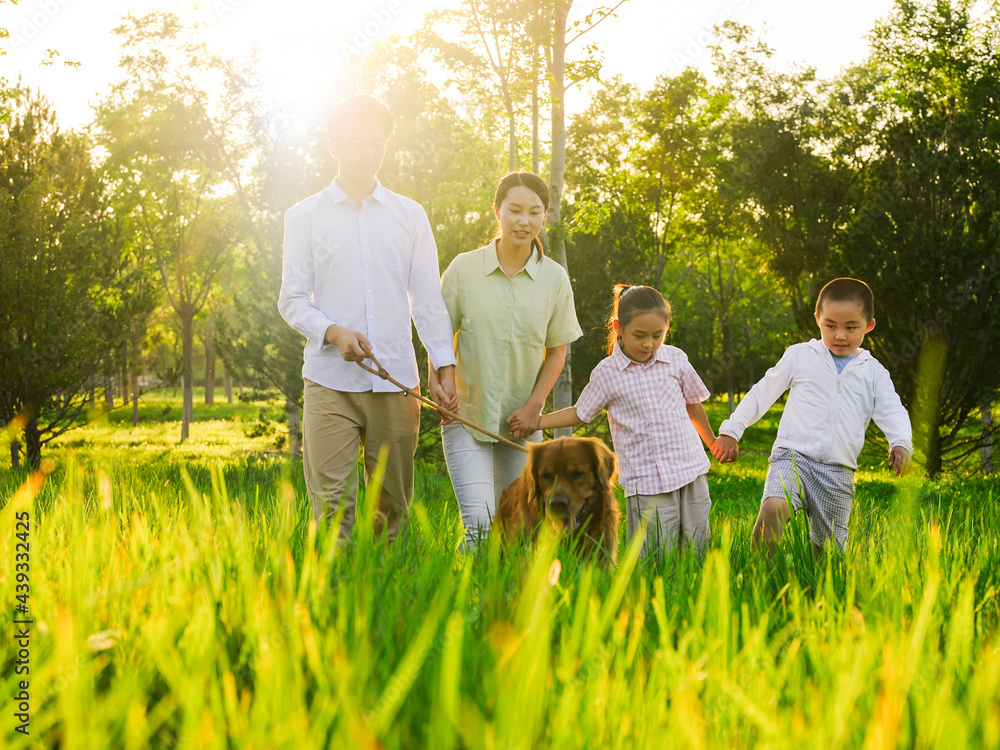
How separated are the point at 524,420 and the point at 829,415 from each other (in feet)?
5.48

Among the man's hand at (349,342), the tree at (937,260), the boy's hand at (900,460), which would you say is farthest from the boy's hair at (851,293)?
the tree at (937,260)

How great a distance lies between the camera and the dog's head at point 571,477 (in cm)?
372

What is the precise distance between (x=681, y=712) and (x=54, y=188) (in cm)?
1389

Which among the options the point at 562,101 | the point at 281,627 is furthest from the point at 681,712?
the point at 562,101

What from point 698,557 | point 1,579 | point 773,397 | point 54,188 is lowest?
point 698,557

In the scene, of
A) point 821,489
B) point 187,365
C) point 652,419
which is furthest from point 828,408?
point 187,365

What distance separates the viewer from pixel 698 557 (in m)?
3.62

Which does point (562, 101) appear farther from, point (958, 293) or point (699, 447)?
point (958, 293)

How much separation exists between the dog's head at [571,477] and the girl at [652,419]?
0.29 meters

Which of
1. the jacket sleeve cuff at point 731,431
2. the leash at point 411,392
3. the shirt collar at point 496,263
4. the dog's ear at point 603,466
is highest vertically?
the shirt collar at point 496,263

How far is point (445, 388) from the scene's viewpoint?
13.6ft

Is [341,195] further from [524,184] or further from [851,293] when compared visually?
[851,293]

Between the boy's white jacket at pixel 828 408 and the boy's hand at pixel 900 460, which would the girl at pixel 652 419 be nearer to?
the boy's white jacket at pixel 828 408

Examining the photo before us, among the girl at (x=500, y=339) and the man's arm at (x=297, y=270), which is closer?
the man's arm at (x=297, y=270)
